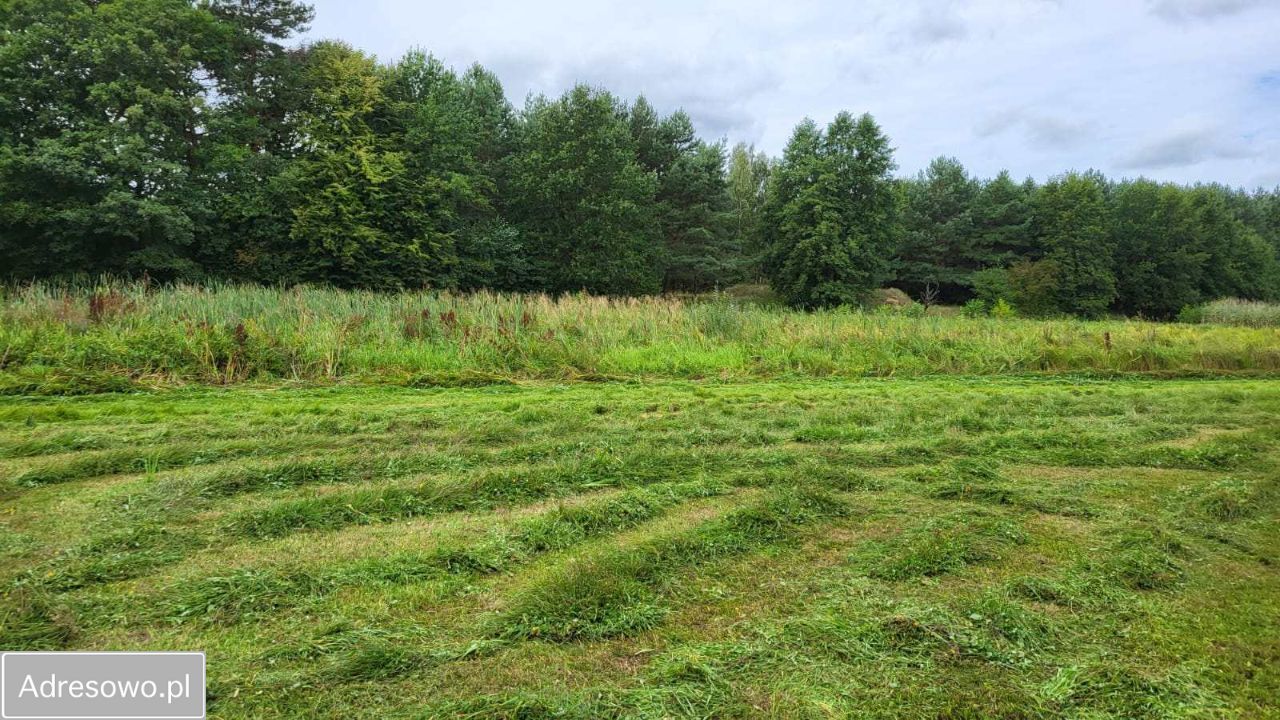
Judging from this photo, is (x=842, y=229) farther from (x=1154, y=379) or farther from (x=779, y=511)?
(x=779, y=511)

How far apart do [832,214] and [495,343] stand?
24.4m

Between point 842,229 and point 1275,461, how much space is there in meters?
27.1

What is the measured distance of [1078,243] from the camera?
36.2m

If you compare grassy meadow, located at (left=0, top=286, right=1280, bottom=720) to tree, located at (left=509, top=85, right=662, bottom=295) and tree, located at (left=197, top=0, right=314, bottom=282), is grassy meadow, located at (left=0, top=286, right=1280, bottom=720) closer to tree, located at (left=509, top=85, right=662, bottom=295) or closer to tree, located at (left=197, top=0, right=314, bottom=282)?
tree, located at (left=197, top=0, right=314, bottom=282)

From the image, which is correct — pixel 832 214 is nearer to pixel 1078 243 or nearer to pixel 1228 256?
pixel 1078 243

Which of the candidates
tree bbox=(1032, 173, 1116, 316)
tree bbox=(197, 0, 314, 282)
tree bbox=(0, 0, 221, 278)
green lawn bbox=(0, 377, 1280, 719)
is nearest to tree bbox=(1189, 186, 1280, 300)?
tree bbox=(1032, 173, 1116, 316)

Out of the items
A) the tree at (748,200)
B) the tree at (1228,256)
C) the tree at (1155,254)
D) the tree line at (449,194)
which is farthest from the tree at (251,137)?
the tree at (1228,256)

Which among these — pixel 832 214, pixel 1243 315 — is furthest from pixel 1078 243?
pixel 832 214

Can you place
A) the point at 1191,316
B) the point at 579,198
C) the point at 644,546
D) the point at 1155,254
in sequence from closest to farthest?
the point at 644,546 → the point at 579,198 → the point at 1191,316 → the point at 1155,254

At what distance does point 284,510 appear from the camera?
10.1 feet

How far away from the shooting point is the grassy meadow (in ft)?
6.13

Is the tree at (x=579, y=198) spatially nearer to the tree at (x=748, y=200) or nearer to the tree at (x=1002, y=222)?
the tree at (x=748, y=200)

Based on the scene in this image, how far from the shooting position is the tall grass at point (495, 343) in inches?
278

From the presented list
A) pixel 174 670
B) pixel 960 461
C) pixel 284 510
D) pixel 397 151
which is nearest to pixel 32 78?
pixel 397 151
